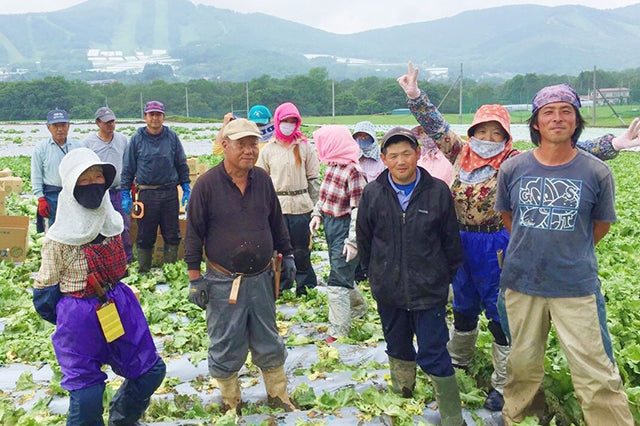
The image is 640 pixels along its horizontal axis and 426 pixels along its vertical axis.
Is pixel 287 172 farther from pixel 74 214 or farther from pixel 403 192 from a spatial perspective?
pixel 74 214

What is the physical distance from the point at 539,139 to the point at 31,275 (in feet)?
21.4

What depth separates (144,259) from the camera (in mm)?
7617

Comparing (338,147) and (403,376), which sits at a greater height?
(338,147)

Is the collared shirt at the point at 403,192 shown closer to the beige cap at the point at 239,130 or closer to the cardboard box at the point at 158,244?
the beige cap at the point at 239,130

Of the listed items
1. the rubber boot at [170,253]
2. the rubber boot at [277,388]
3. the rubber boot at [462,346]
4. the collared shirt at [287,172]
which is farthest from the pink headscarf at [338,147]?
the rubber boot at [170,253]

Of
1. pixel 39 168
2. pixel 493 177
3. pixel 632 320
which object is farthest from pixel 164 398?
pixel 39 168

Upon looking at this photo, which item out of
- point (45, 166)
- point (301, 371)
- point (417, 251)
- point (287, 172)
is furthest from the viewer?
point (45, 166)

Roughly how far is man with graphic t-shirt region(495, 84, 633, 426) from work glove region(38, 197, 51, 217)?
18.8 ft

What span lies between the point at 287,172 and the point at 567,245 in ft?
10.6

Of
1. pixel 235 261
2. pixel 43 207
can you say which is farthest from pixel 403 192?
pixel 43 207

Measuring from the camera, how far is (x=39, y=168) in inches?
291

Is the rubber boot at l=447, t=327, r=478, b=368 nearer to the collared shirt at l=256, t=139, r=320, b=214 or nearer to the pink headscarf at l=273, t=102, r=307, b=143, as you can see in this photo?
the collared shirt at l=256, t=139, r=320, b=214

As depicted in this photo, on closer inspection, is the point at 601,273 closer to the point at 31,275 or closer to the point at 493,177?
the point at 493,177

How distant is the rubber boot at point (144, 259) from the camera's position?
24.9ft
